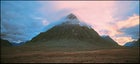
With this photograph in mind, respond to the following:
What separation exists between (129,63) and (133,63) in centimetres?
95

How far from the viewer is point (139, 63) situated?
47.8m

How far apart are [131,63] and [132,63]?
24cm

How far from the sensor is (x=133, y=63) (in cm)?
4756

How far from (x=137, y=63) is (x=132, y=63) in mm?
1257

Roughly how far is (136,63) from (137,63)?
240 mm

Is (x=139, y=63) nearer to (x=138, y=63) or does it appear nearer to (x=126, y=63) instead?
(x=138, y=63)

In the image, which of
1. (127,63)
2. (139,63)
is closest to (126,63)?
(127,63)

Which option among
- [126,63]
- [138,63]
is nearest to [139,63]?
[138,63]

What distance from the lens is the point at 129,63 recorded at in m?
47.6

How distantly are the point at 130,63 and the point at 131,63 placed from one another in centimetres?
23

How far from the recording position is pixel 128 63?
47594 millimetres

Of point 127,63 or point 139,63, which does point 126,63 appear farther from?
point 139,63

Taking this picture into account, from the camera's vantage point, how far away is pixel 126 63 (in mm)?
47531

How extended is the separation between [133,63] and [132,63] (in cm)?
31
